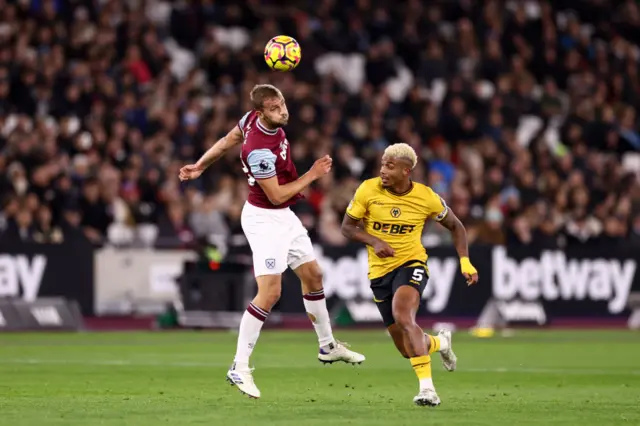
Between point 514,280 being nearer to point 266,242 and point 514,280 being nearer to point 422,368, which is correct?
point 266,242

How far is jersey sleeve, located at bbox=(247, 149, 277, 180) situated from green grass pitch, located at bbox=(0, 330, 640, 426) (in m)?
2.01

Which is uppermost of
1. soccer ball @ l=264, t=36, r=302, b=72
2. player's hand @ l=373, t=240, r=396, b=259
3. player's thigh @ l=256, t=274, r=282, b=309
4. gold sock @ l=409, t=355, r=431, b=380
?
soccer ball @ l=264, t=36, r=302, b=72

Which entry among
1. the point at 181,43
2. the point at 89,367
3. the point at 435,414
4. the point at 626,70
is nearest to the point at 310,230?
the point at 181,43

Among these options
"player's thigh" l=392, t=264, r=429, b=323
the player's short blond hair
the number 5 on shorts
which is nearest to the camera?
"player's thigh" l=392, t=264, r=429, b=323

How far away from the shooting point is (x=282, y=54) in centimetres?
1320

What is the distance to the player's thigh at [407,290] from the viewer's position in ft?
40.7

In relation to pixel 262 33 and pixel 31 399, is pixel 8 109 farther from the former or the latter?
pixel 31 399

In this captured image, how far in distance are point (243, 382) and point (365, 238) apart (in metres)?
1.65

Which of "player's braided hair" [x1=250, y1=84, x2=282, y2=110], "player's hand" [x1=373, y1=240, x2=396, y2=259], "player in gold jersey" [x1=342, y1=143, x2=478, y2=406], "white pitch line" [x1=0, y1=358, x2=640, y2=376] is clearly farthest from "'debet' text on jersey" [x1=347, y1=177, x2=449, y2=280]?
"white pitch line" [x1=0, y1=358, x2=640, y2=376]

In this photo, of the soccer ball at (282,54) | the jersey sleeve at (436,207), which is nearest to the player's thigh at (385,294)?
the jersey sleeve at (436,207)

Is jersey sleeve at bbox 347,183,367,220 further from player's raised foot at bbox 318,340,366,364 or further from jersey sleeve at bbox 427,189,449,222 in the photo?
player's raised foot at bbox 318,340,366,364

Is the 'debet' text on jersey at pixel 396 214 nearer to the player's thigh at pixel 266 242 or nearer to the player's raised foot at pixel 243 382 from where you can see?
the player's thigh at pixel 266 242

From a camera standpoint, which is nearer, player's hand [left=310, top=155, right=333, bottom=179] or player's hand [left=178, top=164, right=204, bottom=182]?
player's hand [left=310, top=155, right=333, bottom=179]

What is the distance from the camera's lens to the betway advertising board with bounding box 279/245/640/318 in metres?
26.0
